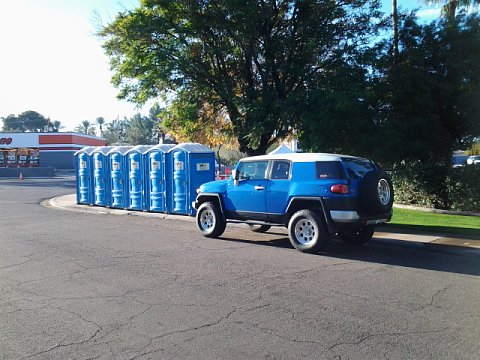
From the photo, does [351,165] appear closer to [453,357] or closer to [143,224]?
[453,357]

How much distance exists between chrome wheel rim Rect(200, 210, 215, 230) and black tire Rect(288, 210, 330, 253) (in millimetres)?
2408

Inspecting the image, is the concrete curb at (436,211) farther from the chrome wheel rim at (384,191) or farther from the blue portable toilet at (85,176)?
the blue portable toilet at (85,176)

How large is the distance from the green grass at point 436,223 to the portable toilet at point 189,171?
19.9 feet

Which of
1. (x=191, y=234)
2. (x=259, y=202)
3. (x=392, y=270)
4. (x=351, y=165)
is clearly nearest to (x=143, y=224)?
(x=191, y=234)

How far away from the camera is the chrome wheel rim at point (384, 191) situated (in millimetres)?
9141

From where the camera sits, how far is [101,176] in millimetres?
18656

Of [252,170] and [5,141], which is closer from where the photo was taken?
[252,170]

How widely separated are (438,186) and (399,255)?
24.6ft

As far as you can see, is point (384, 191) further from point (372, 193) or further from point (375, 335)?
point (375, 335)

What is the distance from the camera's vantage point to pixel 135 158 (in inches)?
669

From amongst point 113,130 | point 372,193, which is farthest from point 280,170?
point 113,130

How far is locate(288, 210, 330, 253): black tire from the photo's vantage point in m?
8.98

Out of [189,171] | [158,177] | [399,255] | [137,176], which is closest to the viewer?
[399,255]

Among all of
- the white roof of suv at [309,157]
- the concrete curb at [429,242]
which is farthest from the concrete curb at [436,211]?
the white roof of suv at [309,157]
